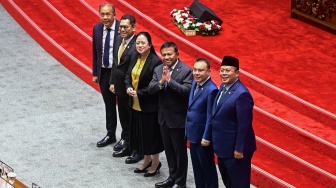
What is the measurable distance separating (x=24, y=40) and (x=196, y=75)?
4955mm

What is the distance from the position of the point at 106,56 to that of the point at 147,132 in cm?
98

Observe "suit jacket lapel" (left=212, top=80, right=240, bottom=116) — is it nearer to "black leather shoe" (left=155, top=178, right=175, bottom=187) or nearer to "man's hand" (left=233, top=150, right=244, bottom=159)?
"man's hand" (left=233, top=150, right=244, bottom=159)

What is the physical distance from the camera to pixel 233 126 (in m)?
7.55

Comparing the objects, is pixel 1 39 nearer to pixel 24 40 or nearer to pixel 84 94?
pixel 24 40

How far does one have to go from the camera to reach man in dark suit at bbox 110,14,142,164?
28.4ft

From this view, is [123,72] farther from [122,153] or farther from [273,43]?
[273,43]

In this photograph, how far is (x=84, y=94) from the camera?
1059cm

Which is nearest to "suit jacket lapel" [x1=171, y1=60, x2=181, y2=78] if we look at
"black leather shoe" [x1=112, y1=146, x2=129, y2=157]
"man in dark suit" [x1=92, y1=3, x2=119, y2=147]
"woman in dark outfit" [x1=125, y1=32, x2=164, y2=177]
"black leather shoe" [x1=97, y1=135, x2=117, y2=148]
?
"woman in dark outfit" [x1=125, y1=32, x2=164, y2=177]

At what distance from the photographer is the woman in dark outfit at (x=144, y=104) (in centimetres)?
845

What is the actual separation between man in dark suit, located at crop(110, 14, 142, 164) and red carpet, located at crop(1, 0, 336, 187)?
4.13ft

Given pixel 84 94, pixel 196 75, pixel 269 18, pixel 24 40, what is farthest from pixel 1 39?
pixel 196 75

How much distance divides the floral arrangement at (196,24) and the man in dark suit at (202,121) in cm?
351

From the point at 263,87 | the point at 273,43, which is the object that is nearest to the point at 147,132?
the point at 263,87

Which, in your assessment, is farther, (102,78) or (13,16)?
(13,16)
